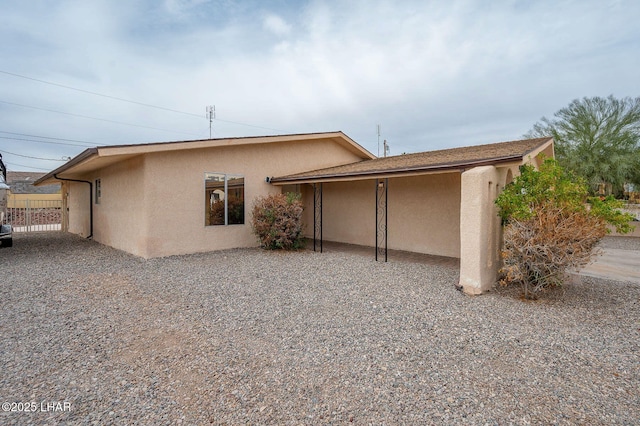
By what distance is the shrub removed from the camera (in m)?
5.25

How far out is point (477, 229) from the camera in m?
5.95

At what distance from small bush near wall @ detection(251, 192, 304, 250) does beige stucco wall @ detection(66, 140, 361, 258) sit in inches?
34.6

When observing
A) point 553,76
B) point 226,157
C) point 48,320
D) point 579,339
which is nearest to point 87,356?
point 48,320

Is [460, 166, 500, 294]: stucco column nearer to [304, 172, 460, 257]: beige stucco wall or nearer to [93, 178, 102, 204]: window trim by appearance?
[304, 172, 460, 257]: beige stucco wall

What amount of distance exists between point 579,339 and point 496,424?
2.52 meters

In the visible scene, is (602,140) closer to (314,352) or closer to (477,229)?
(477,229)

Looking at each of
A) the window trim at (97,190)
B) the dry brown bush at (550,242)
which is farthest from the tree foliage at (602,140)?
the window trim at (97,190)

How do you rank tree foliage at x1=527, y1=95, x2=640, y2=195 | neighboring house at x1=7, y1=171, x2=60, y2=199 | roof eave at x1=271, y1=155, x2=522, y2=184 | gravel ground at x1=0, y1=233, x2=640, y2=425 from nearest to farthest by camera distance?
gravel ground at x1=0, y1=233, x2=640, y2=425, roof eave at x1=271, y1=155, x2=522, y2=184, tree foliage at x1=527, y1=95, x2=640, y2=195, neighboring house at x1=7, y1=171, x2=60, y2=199

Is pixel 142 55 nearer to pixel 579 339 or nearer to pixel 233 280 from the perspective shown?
pixel 233 280

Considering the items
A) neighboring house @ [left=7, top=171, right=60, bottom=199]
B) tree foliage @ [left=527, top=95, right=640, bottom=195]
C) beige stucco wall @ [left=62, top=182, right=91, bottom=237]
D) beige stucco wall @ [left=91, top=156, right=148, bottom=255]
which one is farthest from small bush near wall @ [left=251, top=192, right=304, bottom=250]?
neighboring house @ [left=7, top=171, right=60, bottom=199]

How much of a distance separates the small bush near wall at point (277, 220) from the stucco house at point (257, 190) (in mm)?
801

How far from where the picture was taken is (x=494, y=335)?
4.22m

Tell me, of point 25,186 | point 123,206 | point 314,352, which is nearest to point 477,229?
point 314,352

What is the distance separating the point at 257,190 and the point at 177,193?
2734 mm
